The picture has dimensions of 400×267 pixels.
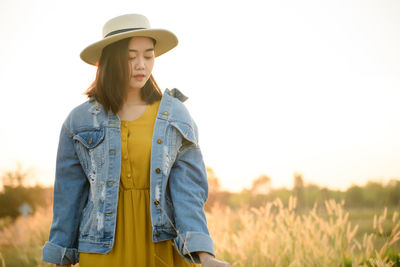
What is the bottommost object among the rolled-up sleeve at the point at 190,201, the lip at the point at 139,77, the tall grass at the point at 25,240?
the tall grass at the point at 25,240

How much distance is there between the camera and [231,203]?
25.4 feet

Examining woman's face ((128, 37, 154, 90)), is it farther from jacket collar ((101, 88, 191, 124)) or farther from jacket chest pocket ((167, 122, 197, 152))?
jacket chest pocket ((167, 122, 197, 152))

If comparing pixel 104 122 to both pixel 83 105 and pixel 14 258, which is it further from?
pixel 14 258

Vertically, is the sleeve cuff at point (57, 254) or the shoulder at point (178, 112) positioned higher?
the shoulder at point (178, 112)

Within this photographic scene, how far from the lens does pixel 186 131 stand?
7.85 ft

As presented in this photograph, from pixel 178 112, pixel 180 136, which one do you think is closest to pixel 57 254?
pixel 180 136

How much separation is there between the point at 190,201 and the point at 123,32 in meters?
1.05

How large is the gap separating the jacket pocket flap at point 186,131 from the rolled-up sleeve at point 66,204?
0.63 m

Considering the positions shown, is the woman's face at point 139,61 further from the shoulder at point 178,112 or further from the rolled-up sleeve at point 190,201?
the rolled-up sleeve at point 190,201

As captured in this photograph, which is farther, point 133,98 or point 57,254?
point 133,98

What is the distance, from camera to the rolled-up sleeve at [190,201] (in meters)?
2.19

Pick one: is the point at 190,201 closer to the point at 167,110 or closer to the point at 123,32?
the point at 167,110

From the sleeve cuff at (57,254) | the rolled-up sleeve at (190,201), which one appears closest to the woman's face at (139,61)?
the rolled-up sleeve at (190,201)

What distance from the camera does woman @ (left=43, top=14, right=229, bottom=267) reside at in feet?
7.37
